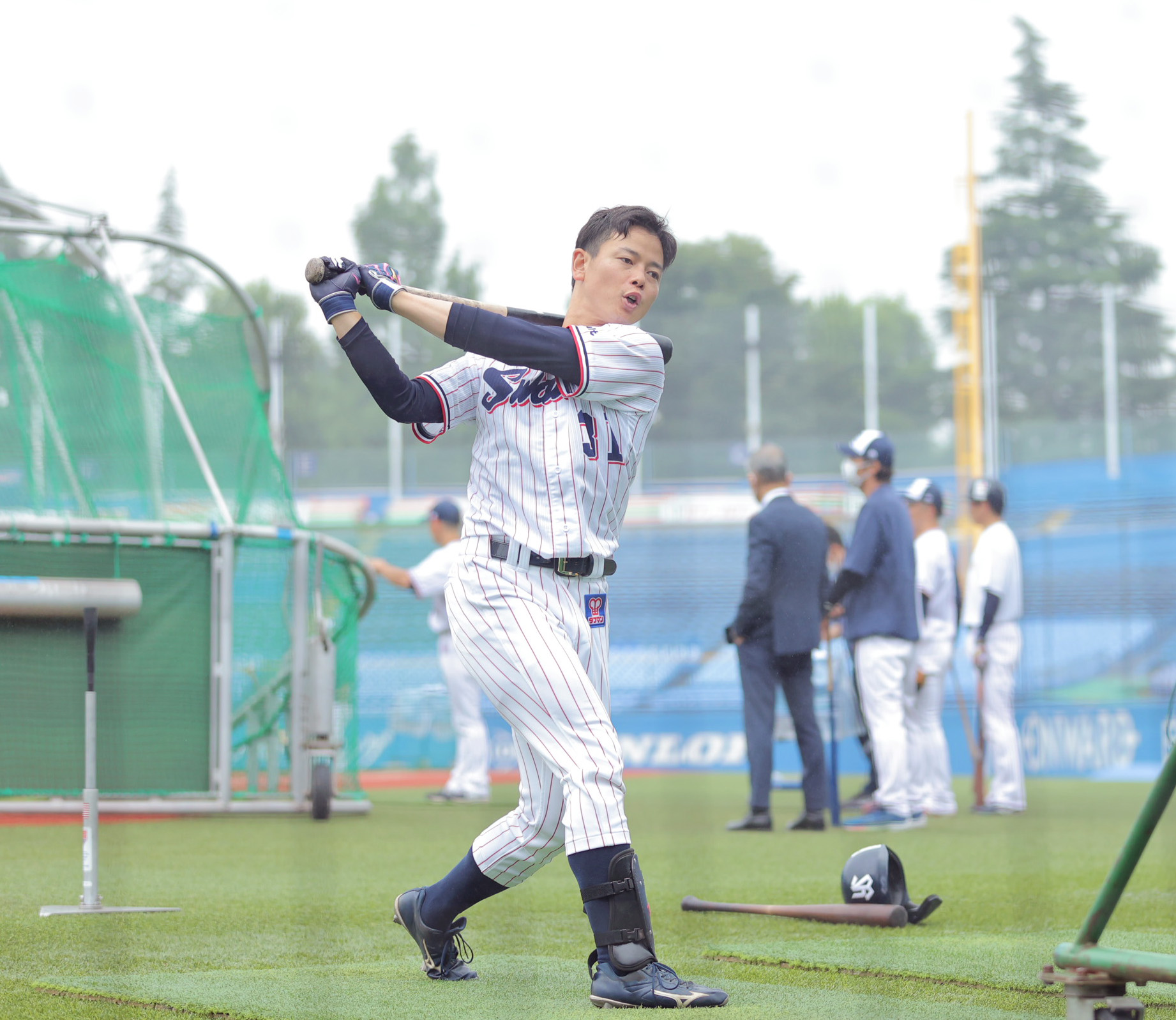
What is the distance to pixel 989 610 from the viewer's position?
28.7ft

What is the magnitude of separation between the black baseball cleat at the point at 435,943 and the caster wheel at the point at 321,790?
4.42 m

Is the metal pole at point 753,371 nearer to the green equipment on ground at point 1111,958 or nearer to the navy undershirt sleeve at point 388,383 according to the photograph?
the navy undershirt sleeve at point 388,383

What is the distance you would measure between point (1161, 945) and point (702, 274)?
35093 mm

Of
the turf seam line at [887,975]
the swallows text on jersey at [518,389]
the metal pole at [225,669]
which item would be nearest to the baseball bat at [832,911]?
the turf seam line at [887,975]

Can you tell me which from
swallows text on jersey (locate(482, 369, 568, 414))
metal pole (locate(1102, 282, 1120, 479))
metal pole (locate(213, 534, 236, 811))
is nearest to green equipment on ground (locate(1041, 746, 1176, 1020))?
swallows text on jersey (locate(482, 369, 568, 414))

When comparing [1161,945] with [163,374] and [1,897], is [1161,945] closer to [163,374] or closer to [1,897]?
[1,897]

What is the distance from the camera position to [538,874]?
18.8 ft

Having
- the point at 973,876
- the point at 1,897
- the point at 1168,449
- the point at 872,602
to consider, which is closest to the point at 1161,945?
the point at 973,876

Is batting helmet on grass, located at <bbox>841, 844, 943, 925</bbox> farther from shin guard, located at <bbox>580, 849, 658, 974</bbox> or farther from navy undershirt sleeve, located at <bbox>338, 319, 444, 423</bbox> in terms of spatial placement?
navy undershirt sleeve, located at <bbox>338, 319, 444, 423</bbox>

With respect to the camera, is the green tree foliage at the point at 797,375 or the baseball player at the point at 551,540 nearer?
the baseball player at the point at 551,540

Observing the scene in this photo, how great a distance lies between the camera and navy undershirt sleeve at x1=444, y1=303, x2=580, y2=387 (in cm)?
293

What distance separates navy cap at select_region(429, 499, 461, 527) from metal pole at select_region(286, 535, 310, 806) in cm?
141

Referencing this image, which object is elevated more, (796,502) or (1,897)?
(796,502)

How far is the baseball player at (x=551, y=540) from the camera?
113 inches
